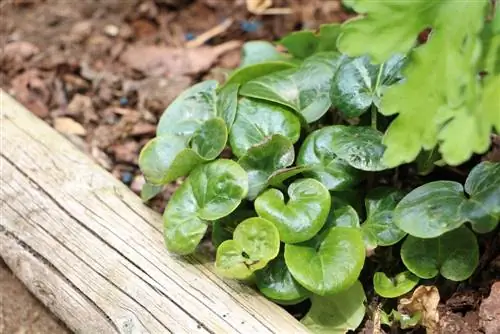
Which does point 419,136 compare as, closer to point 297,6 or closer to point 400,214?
point 400,214

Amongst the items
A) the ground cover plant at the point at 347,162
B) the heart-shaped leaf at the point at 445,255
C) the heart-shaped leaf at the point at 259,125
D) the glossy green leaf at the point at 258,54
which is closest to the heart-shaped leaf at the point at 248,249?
the ground cover plant at the point at 347,162

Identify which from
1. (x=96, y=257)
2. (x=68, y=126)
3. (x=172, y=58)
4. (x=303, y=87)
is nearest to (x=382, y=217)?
(x=303, y=87)

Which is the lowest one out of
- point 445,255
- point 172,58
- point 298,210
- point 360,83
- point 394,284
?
point 172,58

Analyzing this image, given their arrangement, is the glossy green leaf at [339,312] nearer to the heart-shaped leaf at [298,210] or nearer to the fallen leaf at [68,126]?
the heart-shaped leaf at [298,210]

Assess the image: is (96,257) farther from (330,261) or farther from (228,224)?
(330,261)

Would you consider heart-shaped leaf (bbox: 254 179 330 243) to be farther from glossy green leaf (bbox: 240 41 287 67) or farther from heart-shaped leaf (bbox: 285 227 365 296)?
glossy green leaf (bbox: 240 41 287 67)

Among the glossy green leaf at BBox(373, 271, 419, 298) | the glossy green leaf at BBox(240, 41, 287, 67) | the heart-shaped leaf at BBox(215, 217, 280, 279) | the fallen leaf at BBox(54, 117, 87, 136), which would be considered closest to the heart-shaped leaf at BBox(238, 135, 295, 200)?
the heart-shaped leaf at BBox(215, 217, 280, 279)
